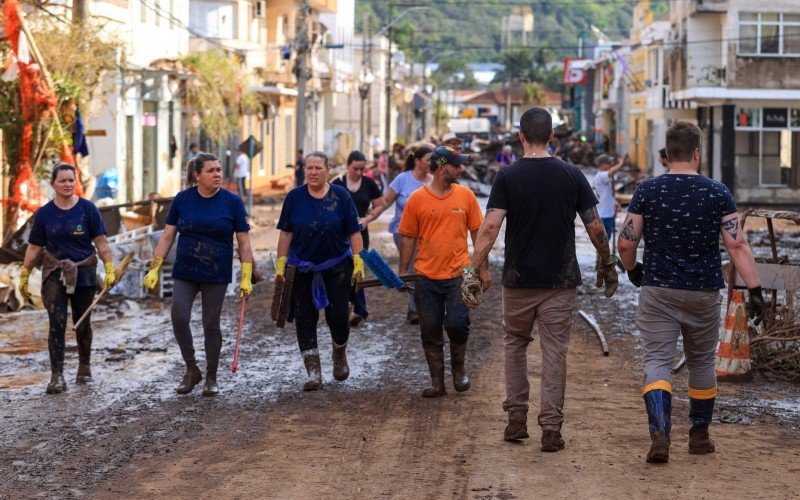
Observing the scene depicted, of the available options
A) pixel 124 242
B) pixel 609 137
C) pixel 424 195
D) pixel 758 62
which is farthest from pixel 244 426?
pixel 609 137

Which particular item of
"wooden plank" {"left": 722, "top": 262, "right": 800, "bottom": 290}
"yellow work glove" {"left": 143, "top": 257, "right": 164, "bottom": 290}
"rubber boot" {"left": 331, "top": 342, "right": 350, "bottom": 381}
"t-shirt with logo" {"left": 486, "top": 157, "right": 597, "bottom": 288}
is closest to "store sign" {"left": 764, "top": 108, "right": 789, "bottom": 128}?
"wooden plank" {"left": 722, "top": 262, "right": 800, "bottom": 290}

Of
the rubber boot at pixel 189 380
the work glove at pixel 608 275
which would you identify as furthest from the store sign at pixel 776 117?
the work glove at pixel 608 275

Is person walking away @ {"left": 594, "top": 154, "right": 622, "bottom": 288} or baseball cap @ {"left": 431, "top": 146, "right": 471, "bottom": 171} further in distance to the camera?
person walking away @ {"left": 594, "top": 154, "right": 622, "bottom": 288}

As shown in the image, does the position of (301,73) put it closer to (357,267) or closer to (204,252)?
(357,267)

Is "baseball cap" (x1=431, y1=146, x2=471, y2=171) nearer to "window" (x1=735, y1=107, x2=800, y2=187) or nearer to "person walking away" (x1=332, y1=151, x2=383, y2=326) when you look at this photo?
"person walking away" (x1=332, y1=151, x2=383, y2=326)

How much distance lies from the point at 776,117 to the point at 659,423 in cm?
3444

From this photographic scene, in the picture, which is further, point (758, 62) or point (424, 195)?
point (758, 62)

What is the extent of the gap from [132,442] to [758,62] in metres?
34.1

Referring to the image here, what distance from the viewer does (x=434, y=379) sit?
9.02 m

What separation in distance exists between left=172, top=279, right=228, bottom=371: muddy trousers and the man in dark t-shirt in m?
2.56

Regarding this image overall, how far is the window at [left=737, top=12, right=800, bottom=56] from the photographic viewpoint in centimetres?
3847

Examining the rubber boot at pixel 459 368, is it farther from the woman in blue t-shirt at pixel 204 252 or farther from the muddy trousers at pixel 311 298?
the woman in blue t-shirt at pixel 204 252

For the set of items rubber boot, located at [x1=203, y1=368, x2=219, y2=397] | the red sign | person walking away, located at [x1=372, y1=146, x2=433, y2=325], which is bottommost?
rubber boot, located at [x1=203, y1=368, x2=219, y2=397]

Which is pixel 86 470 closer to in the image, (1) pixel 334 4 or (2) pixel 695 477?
(2) pixel 695 477
